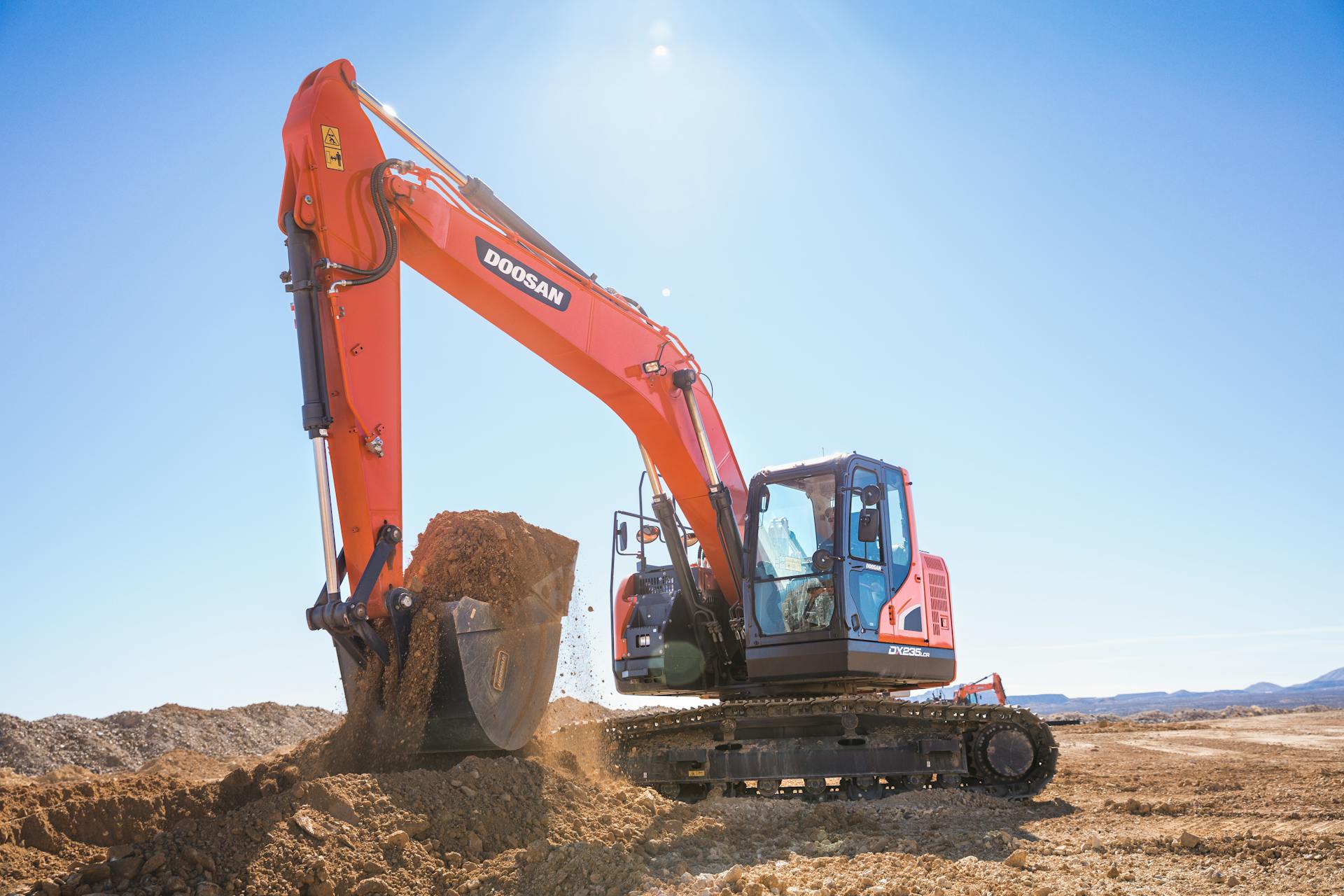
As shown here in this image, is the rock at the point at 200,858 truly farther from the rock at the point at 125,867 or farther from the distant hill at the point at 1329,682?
the distant hill at the point at 1329,682

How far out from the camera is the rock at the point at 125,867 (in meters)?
4.69

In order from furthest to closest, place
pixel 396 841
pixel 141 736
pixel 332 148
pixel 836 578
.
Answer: pixel 141 736 < pixel 836 578 < pixel 332 148 < pixel 396 841

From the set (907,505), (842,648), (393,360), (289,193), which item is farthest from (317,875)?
(907,505)

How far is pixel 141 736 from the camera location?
14.2 metres

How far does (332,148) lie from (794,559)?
489 centimetres

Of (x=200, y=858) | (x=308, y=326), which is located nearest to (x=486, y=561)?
(x=308, y=326)

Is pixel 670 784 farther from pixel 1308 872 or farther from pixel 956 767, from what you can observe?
pixel 1308 872

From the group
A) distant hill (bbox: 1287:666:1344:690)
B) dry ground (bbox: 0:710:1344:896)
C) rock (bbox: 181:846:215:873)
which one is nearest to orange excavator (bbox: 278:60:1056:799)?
dry ground (bbox: 0:710:1344:896)

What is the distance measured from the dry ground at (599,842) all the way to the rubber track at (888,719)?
0.85 metres

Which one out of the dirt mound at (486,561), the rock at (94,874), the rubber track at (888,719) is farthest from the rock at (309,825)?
the rubber track at (888,719)

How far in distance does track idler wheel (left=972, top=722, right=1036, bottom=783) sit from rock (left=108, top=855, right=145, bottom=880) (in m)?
7.19

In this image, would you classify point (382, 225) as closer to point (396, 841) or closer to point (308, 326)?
point (308, 326)

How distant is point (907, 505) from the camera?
9555 millimetres

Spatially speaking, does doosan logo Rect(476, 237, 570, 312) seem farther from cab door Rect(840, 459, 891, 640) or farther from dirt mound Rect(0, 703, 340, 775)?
dirt mound Rect(0, 703, 340, 775)
